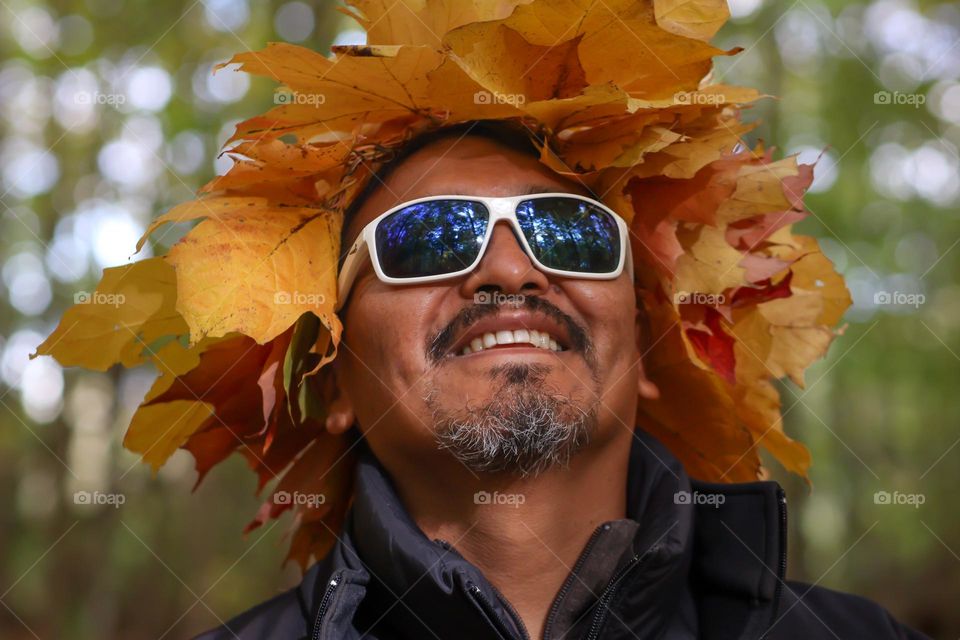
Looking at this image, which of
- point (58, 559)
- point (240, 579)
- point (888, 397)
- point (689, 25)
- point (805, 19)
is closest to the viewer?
point (689, 25)

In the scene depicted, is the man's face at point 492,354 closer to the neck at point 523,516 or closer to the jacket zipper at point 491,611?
the neck at point 523,516

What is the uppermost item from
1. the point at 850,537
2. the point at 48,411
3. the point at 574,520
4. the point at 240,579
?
the point at 574,520

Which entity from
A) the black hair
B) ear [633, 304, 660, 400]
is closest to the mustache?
ear [633, 304, 660, 400]

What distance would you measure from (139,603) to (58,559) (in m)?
1.01

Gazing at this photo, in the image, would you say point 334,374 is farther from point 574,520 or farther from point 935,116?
point 935,116

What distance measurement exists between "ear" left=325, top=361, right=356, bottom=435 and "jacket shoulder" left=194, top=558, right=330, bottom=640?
0.39 m

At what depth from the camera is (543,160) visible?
8.30 ft

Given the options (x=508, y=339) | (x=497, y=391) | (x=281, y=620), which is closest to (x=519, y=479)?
(x=497, y=391)

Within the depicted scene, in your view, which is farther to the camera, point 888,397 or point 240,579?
point 888,397

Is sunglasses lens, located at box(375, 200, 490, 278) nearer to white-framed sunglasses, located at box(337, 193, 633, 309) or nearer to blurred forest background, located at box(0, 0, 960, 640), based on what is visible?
white-framed sunglasses, located at box(337, 193, 633, 309)

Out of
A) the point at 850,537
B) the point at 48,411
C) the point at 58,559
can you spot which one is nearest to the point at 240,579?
the point at 58,559

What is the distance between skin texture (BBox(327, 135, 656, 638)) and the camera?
2.39 metres

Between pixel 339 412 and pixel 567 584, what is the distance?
83cm

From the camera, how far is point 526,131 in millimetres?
2658
